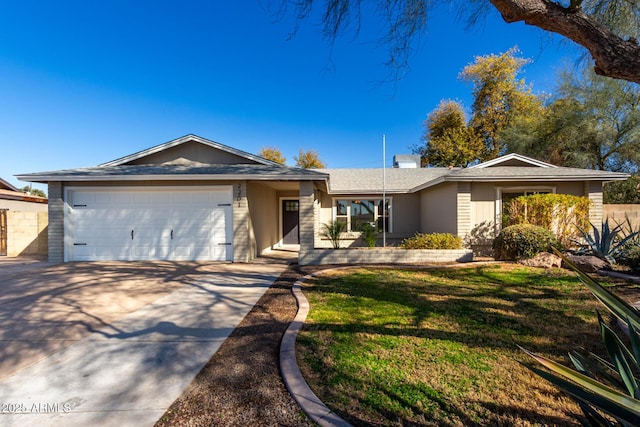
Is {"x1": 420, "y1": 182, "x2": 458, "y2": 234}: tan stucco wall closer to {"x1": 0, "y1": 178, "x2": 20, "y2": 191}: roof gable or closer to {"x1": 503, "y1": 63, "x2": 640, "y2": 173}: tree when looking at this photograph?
{"x1": 503, "y1": 63, "x2": 640, "y2": 173}: tree

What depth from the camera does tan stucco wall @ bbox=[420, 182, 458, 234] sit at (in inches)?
431

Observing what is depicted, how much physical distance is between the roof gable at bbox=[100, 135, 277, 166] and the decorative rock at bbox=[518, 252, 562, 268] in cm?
841

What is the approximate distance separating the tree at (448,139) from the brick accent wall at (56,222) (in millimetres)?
25286

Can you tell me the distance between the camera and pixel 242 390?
2.67 metres

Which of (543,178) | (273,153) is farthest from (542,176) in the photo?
(273,153)

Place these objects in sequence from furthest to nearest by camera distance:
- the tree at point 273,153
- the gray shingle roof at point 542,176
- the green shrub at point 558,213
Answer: the tree at point 273,153 → the gray shingle roof at point 542,176 → the green shrub at point 558,213

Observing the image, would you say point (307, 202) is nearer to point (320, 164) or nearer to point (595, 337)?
point (595, 337)

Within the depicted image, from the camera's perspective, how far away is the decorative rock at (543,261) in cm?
809

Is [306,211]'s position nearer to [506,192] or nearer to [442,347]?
[442,347]

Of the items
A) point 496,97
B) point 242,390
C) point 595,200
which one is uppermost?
point 496,97

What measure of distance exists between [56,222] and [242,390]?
10069 millimetres

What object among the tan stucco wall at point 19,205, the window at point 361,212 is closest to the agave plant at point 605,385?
the window at point 361,212

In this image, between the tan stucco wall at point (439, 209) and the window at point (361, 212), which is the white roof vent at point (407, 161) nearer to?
the tan stucco wall at point (439, 209)

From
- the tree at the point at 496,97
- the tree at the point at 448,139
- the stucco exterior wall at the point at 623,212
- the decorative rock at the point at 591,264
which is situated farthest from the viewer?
the tree at the point at 448,139
